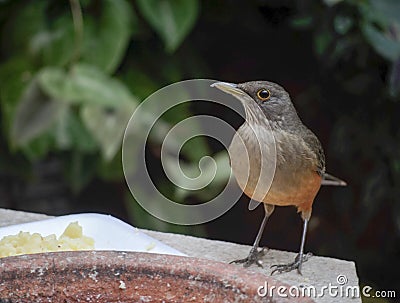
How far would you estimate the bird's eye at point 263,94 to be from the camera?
1010 mm

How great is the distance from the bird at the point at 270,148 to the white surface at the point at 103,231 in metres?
0.26

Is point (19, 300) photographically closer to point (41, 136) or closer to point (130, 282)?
point (130, 282)

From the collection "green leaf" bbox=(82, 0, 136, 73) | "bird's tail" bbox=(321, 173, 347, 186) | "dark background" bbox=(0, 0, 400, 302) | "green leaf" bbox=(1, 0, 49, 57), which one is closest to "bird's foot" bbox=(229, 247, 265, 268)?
"bird's tail" bbox=(321, 173, 347, 186)

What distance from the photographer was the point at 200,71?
281 centimetres

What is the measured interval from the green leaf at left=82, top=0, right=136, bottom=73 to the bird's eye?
1516 millimetres

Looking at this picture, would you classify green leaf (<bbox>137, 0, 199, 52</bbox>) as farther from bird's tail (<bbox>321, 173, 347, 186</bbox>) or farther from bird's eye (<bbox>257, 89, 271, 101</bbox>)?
bird's eye (<bbox>257, 89, 271, 101</bbox>)

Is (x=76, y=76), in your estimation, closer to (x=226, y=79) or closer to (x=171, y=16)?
(x=171, y=16)

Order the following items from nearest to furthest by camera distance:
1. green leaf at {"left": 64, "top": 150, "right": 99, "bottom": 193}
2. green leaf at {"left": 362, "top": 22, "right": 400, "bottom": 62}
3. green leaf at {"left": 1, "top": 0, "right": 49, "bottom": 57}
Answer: green leaf at {"left": 362, "top": 22, "right": 400, "bottom": 62}, green leaf at {"left": 1, "top": 0, "right": 49, "bottom": 57}, green leaf at {"left": 64, "top": 150, "right": 99, "bottom": 193}

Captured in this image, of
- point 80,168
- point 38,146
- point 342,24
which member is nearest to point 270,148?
point 342,24

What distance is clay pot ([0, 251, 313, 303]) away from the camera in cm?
93

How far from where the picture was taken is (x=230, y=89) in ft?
3.25

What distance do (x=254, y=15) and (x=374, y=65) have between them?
0.54 meters

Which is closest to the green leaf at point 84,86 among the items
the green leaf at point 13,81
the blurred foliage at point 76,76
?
the blurred foliage at point 76,76

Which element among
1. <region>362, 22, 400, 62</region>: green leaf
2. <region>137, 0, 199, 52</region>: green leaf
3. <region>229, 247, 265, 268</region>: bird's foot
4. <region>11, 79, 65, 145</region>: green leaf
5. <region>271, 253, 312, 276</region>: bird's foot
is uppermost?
<region>137, 0, 199, 52</region>: green leaf
